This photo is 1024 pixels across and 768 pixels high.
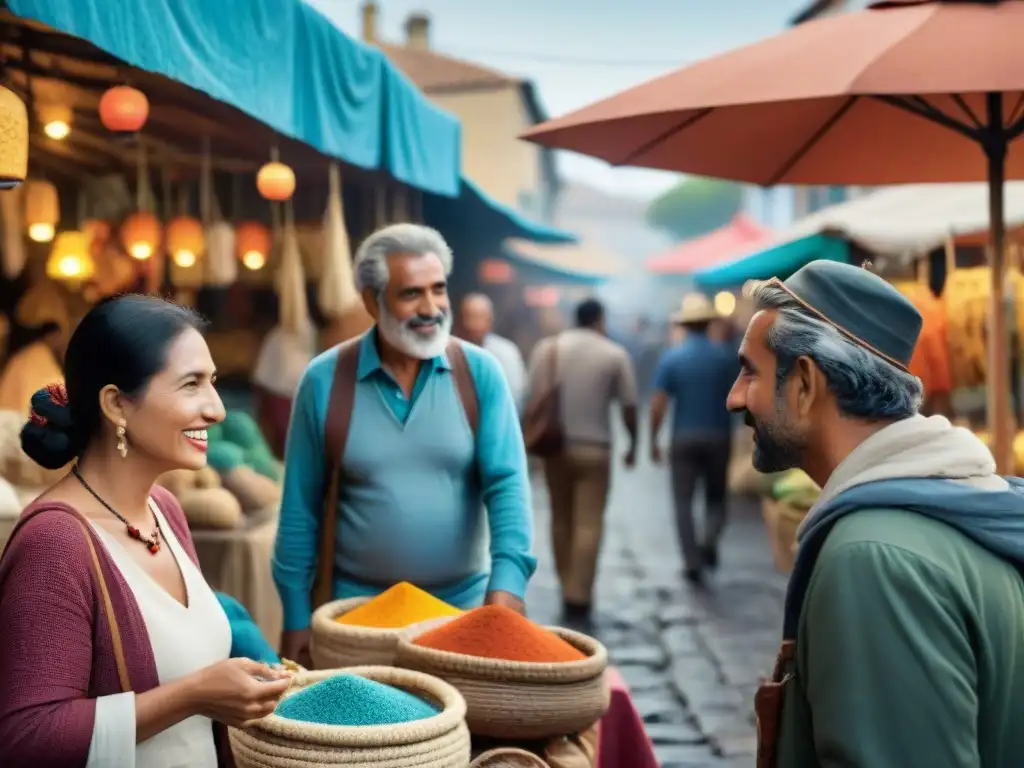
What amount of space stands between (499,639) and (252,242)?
255 inches

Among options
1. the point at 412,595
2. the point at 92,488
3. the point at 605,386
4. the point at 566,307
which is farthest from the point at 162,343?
the point at 566,307

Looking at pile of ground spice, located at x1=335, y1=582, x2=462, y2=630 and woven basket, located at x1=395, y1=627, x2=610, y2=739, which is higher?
pile of ground spice, located at x1=335, y1=582, x2=462, y2=630

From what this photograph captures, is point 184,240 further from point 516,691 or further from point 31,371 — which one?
point 516,691

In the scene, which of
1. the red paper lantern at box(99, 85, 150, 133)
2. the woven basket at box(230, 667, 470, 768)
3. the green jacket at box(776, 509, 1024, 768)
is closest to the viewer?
the green jacket at box(776, 509, 1024, 768)

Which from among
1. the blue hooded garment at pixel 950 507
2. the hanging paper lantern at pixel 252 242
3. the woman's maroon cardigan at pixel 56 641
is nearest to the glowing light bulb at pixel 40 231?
the hanging paper lantern at pixel 252 242

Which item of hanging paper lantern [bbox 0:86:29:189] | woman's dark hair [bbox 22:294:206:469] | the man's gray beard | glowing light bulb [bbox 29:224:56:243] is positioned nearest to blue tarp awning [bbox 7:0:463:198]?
hanging paper lantern [bbox 0:86:29:189]

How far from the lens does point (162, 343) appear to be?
2.08 metres

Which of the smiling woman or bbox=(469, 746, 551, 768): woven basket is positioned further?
bbox=(469, 746, 551, 768): woven basket

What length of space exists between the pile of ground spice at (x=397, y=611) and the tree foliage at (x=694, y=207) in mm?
61842

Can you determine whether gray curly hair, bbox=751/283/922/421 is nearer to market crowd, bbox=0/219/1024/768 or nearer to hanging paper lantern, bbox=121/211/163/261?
market crowd, bbox=0/219/1024/768

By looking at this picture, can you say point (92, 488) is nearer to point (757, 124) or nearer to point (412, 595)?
point (412, 595)

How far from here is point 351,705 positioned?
85.7 inches

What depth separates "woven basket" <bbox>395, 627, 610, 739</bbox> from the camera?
248 cm

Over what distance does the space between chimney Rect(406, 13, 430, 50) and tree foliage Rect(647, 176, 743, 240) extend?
34.9 m
